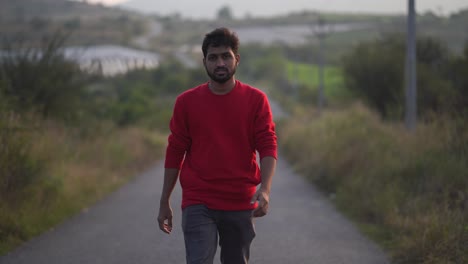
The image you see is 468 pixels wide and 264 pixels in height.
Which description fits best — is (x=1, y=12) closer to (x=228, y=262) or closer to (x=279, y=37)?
(x=279, y=37)

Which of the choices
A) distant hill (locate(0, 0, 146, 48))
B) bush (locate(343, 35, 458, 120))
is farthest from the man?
bush (locate(343, 35, 458, 120))

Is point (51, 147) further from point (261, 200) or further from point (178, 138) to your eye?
point (261, 200)

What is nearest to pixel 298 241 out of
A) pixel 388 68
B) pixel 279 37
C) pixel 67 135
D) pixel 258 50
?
pixel 67 135

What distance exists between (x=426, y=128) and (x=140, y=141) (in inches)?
531

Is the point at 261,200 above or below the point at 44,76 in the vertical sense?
above

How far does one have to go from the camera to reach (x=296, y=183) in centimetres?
1486

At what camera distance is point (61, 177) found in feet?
36.8

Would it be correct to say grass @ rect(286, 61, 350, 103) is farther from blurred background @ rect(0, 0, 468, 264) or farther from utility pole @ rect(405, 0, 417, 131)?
utility pole @ rect(405, 0, 417, 131)

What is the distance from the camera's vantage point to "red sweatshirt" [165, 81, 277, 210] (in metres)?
4.34

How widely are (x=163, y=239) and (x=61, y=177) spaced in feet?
12.3

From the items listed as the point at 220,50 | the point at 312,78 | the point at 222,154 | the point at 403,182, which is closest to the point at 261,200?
the point at 222,154

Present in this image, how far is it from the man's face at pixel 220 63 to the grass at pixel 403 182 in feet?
9.87

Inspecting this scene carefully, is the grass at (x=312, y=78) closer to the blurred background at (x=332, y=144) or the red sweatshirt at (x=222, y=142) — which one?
the blurred background at (x=332, y=144)

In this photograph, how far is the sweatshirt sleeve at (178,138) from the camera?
176 inches
